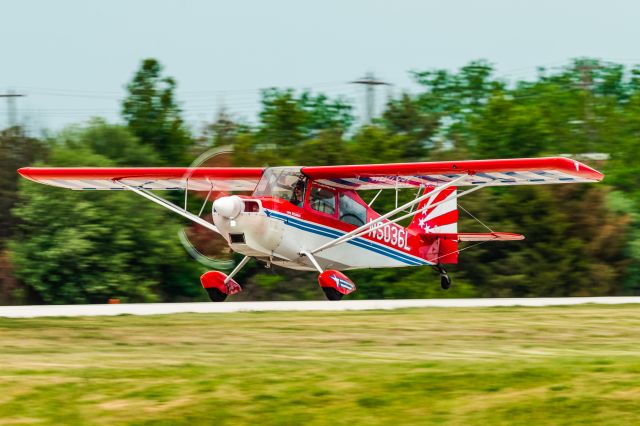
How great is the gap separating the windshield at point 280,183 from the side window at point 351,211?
154 cm

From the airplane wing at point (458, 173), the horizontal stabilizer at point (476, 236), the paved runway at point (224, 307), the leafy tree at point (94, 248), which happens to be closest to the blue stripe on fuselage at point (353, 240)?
the horizontal stabilizer at point (476, 236)

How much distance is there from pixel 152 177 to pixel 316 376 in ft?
49.2

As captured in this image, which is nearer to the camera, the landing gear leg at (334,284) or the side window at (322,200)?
the landing gear leg at (334,284)

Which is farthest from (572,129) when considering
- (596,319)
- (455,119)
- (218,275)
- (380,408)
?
(380,408)

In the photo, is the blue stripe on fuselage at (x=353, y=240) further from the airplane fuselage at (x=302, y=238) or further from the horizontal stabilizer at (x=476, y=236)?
the horizontal stabilizer at (x=476, y=236)

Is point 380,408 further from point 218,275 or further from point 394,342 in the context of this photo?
point 218,275

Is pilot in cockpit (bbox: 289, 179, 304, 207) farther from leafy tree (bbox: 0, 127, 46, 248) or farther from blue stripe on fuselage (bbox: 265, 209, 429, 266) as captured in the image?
leafy tree (bbox: 0, 127, 46, 248)

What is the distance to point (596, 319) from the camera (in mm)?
17906

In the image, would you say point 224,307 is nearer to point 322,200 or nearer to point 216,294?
point 216,294

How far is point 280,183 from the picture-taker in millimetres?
23453

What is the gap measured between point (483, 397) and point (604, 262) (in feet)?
106

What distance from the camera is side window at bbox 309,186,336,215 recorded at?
2425 centimetres

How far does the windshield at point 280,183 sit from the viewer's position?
23.3 metres

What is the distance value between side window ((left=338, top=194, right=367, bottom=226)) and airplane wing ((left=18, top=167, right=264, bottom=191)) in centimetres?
192
